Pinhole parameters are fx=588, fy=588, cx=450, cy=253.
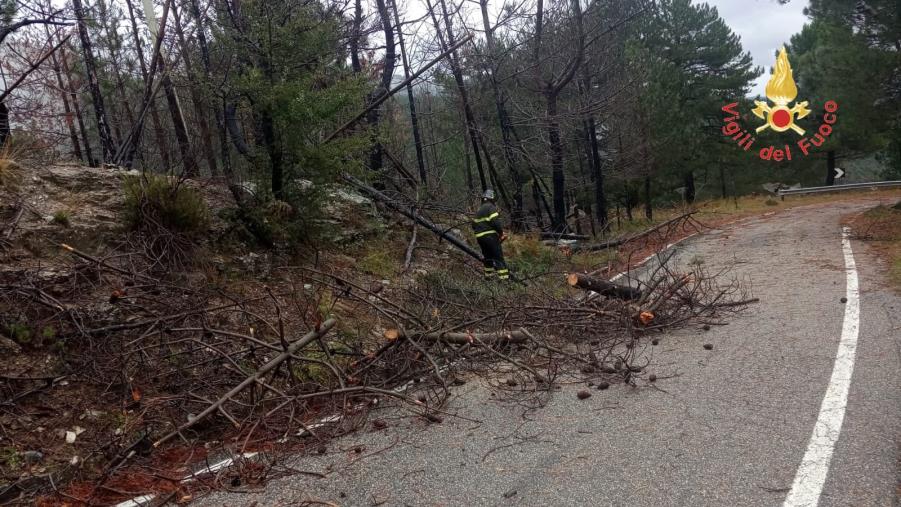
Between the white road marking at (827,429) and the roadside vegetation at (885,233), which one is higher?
the white road marking at (827,429)

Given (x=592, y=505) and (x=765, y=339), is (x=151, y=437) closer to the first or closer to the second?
(x=592, y=505)

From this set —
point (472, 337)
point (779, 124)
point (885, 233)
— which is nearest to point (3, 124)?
point (472, 337)

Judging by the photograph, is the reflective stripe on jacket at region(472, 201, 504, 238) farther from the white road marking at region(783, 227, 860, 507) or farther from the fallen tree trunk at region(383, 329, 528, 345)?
the white road marking at region(783, 227, 860, 507)

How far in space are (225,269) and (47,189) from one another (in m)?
2.41

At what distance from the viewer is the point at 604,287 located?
7949mm

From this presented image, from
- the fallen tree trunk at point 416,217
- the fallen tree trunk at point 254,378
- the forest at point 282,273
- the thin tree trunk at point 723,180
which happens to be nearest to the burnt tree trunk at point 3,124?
the forest at point 282,273

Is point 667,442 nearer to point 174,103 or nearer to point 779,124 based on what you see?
point 174,103

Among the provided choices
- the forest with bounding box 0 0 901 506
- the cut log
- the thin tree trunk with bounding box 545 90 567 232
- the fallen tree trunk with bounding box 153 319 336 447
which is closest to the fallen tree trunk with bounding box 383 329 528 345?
the forest with bounding box 0 0 901 506

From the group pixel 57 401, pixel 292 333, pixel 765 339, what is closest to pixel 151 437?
pixel 57 401

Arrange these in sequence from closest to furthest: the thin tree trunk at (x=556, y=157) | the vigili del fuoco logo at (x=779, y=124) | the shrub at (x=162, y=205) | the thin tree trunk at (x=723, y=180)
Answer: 1. the shrub at (x=162, y=205)
2. the thin tree trunk at (x=556, y=157)
3. the vigili del fuoco logo at (x=779, y=124)
4. the thin tree trunk at (x=723, y=180)

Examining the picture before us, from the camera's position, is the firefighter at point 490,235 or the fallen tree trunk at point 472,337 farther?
the firefighter at point 490,235

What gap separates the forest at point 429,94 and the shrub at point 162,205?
571 millimetres

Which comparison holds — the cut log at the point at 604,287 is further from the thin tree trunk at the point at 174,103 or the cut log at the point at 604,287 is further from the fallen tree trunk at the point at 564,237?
the fallen tree trunk at the point at 564,237

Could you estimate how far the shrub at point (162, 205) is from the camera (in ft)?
23.6
